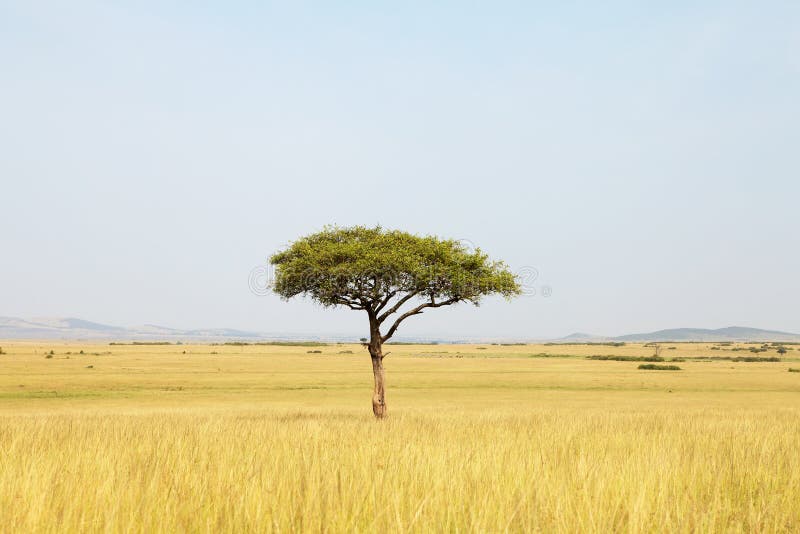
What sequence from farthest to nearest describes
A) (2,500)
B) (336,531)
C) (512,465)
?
(512,465), (2,500), (336,531)

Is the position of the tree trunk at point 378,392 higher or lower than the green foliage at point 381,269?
lower

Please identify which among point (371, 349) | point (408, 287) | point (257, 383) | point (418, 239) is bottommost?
point (257, 383)

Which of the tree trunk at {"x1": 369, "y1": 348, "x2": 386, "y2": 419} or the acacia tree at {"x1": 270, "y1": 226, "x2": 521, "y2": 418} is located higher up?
the acacia tree at {"x1": 270, "y1": 226, "x2": 521, "y2": 418}

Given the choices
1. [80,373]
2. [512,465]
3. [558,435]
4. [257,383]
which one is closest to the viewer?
[512,465]

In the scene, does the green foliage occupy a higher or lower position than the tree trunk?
higher

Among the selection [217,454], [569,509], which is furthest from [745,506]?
[217,454]

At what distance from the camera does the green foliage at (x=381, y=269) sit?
30.0 metres

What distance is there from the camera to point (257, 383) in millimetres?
Answer: 63469

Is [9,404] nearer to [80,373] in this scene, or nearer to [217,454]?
[80,373]

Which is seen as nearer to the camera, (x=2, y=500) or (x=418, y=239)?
(x=2, y=500)

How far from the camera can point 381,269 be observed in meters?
30.2

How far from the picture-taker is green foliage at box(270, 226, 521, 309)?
30.0 metres

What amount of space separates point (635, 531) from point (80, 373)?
249 ft

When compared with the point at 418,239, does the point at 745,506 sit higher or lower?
lower
